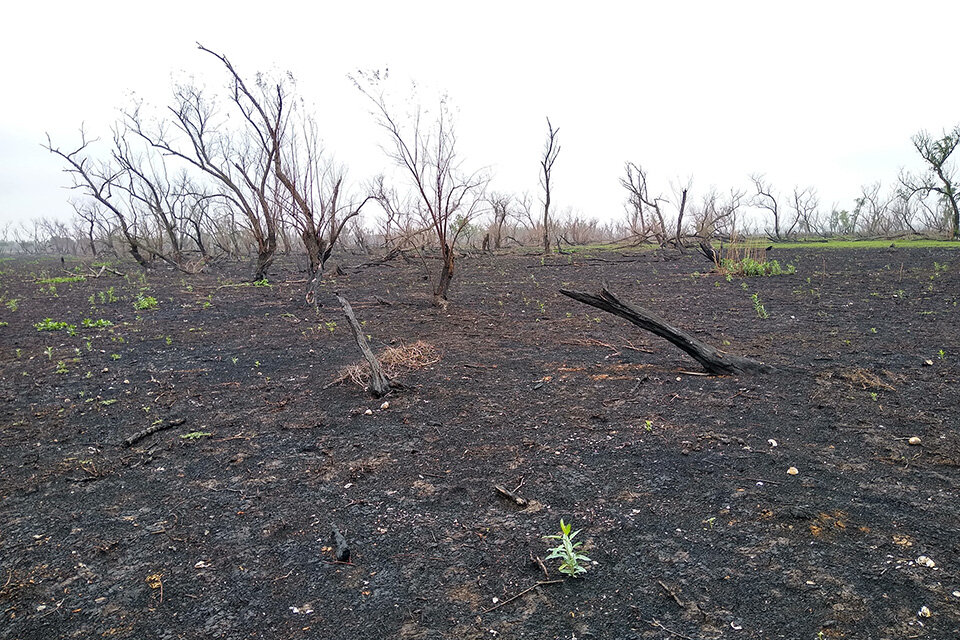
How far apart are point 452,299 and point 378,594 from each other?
29.8ft

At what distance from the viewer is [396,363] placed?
236 inches

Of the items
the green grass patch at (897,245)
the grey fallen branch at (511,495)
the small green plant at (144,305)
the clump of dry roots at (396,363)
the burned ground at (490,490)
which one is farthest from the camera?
the green grass patch at (897,245)

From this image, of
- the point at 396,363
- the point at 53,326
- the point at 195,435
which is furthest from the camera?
the point at 53,326

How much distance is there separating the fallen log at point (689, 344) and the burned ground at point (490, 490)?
160 millimetres

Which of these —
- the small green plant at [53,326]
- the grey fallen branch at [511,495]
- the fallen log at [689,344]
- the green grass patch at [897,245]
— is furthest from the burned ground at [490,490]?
the green grass patch at [897,245]

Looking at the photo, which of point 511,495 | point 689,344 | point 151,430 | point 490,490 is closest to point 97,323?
point 151,430

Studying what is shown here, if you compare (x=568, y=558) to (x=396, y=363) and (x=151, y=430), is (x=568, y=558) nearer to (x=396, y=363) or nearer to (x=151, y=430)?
(x=151, y=430)

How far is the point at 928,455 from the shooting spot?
11.1 ft

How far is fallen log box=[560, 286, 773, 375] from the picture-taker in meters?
5.23

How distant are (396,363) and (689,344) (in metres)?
3.01

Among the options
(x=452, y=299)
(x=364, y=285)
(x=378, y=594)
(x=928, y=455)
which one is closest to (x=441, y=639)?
(x=378, y=594)

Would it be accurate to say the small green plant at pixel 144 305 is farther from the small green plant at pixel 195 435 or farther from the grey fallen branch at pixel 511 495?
the grey fallen branch at pixel 511 495

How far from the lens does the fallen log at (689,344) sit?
5.23 m

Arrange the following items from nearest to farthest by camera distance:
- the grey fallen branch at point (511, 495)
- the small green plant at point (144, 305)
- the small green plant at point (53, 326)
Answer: the grey fallen branch at point (511, 495) → the small green plant at point (53, 326) → the small green plant at point (144, 305)
